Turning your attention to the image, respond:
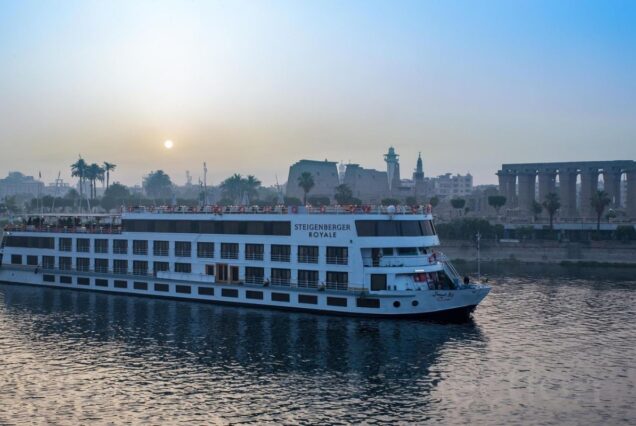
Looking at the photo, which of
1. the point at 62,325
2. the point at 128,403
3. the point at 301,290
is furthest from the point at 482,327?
the point at 62,325

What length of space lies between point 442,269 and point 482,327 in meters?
5.65

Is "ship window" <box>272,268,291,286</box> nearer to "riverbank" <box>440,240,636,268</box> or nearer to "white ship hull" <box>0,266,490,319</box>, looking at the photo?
"white ship hull" <box>0,266,490,319</box>

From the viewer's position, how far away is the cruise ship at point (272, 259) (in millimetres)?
51281

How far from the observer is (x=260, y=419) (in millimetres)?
31031

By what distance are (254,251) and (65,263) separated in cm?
2568

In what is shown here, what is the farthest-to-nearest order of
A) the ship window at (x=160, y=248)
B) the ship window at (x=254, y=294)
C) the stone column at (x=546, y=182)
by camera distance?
the stone column at (x=546, y=182) < the ship window at (x=160, y=248) < the ship window at (x=254, y=294)

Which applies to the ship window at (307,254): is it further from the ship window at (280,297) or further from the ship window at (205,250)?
the ship window at (205,250)

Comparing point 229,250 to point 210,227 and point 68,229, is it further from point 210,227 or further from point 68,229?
point 68,229

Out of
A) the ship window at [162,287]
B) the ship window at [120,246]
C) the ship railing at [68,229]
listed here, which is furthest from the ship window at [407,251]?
the ship railing at [68,229]

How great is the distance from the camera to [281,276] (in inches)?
2224

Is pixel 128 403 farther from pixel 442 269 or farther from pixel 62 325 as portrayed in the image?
pixel 442 269

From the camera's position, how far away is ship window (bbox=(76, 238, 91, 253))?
2728 inches

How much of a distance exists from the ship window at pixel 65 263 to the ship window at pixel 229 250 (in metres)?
21.2

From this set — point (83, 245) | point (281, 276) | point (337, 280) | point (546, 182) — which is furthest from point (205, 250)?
point (546, 182)
